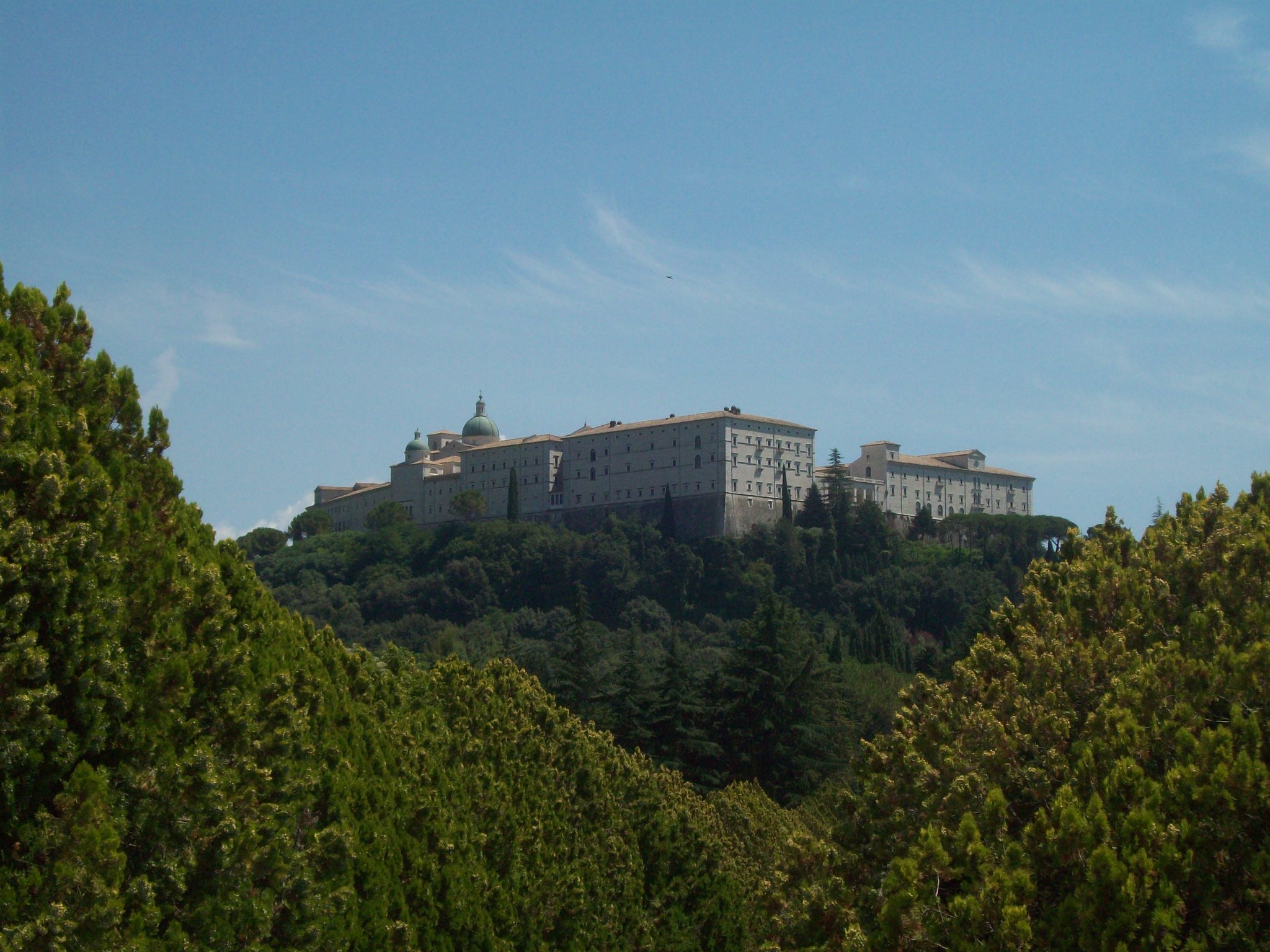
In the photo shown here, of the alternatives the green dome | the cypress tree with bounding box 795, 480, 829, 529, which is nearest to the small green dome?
the green dome

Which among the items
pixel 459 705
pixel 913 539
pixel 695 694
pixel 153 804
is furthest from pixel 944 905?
pixel 913 539

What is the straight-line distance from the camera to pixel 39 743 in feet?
32.0

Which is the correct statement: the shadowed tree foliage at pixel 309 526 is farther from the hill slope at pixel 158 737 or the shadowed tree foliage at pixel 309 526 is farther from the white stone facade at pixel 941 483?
the hill slope at pixel 158 737

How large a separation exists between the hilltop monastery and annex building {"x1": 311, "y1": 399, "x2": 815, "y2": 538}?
8 centimetres

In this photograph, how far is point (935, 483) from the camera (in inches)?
4523

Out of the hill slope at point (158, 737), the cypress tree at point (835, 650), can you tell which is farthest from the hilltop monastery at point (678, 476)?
the hill slope at point (158, 737)

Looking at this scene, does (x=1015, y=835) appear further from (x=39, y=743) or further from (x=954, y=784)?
(x=39, y=743)

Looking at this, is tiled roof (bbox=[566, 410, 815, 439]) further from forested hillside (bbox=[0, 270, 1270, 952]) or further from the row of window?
forested hillside (bbox=[0, 270, 1270, 952])

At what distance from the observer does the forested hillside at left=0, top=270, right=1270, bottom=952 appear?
399 inches

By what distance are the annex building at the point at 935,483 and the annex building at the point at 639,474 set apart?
Answer: 424cm

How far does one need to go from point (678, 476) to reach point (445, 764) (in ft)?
289

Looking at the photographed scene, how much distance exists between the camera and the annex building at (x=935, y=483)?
112 m

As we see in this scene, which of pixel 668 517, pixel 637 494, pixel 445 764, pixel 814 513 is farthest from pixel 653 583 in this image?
pixel 445 764

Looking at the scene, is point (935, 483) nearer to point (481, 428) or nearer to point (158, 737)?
point (481, 428)
